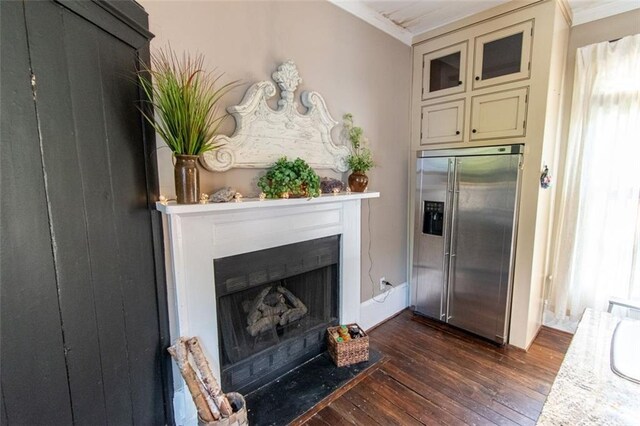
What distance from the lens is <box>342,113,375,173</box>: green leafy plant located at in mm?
2240

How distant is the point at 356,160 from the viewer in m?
2.23

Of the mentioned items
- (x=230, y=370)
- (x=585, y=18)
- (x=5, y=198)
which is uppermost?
(x=585, y=18)

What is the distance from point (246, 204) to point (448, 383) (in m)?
1.88

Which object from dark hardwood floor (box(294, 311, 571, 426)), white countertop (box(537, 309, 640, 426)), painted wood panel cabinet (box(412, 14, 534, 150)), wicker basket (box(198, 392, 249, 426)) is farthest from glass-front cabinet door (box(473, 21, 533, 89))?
wicker basket (box(198, 392, 249, 426))

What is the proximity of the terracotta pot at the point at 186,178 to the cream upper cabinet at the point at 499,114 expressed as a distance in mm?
2329

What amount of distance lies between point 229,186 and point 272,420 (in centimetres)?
140

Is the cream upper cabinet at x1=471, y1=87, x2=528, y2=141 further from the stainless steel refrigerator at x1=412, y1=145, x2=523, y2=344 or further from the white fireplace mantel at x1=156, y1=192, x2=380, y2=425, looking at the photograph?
the white fireplace mantel at x1=156, y1=192, x2=380, y2=425

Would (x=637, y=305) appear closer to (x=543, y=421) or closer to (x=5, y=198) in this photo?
(x=543, y=421)

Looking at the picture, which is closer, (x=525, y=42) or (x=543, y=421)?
(x=543, y=421)

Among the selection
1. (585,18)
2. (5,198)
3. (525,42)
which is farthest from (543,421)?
(585,18)

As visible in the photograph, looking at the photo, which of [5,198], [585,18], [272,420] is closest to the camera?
[5,198]

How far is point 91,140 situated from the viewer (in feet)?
3.34

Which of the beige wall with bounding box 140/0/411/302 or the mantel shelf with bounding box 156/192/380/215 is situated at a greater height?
Result: the beige wall with bounding box 140/0/411/302

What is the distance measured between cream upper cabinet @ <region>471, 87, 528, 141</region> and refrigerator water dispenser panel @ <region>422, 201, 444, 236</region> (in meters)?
0.67
